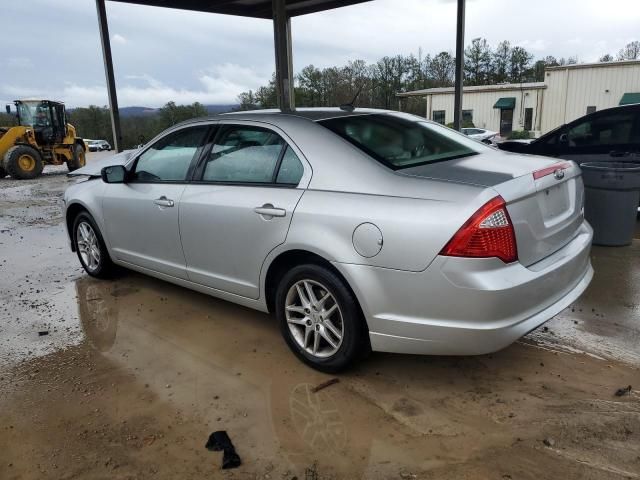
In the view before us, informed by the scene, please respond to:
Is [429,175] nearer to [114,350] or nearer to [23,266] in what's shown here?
[114,350]

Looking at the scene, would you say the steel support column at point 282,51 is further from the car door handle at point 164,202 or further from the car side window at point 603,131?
the car door handle at point 164,202

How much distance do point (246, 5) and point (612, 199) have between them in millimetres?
9375

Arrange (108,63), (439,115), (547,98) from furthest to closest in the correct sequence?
(439,115) < (547,98) < (108,63)

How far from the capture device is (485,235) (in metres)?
2.45

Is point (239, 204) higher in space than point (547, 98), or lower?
lower

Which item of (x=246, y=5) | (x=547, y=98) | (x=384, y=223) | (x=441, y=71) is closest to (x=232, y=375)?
(x=384, y=223)

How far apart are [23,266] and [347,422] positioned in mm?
4759

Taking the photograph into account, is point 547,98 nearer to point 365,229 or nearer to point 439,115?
point 439,115

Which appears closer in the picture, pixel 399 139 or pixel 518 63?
pixel 399 139

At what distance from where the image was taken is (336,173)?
9.65 feet

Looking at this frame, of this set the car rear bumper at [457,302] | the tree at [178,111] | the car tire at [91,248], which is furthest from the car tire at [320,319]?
the tree at [178,111]

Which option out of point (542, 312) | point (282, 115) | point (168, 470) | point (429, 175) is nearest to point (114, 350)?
point (168, 470)

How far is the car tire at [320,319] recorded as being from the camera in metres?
2.87

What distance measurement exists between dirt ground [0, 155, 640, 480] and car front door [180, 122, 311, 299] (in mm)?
530
